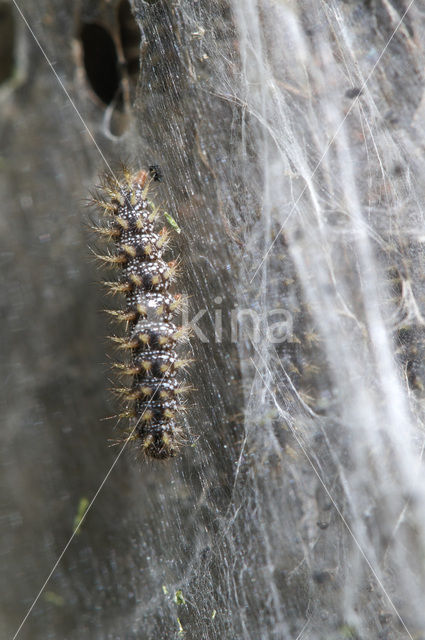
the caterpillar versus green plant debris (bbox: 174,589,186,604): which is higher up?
the caterpillar

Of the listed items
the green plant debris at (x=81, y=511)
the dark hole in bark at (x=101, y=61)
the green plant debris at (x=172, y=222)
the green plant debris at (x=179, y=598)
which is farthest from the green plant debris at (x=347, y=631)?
Result: the dark hole in bark at (x=101, y=61)

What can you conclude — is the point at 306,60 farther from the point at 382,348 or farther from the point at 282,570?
the point at 282,570

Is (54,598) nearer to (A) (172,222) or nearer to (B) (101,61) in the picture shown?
(A) (172,222)

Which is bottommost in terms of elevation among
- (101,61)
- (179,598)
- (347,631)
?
(179,598)

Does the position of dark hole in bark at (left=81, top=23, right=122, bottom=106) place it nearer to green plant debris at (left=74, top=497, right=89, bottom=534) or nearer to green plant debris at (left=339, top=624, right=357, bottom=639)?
green plant debris at (left=74, top=497, right=89, bottom=534)

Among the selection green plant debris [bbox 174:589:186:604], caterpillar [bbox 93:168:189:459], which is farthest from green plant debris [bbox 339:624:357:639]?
caterpillar [bbox 93:168:189:459]

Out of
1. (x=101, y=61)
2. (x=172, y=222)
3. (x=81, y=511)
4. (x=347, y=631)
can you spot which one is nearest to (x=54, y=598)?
(x=81, y=511)
